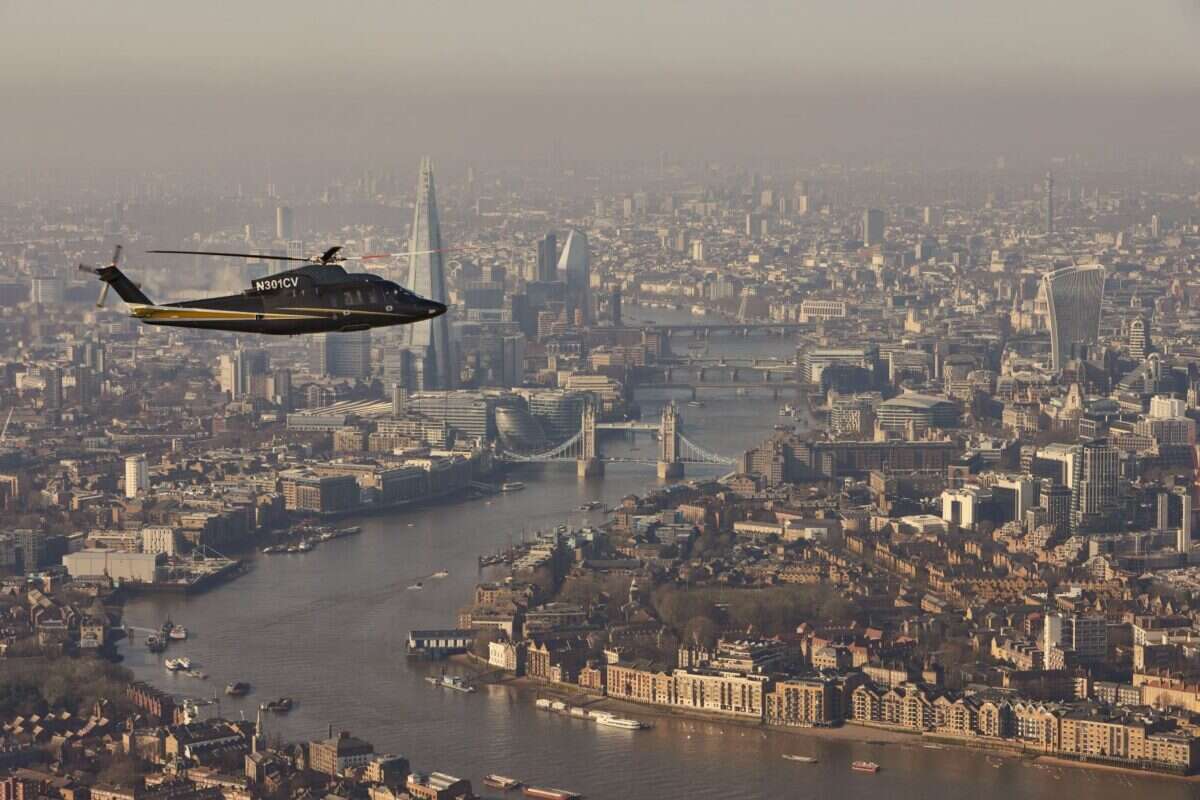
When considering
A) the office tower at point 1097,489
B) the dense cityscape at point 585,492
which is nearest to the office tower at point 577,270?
the dense cityscape at point 585,492

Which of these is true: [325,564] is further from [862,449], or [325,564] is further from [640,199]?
[640,199]

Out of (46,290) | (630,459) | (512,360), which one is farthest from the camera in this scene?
(512,360)

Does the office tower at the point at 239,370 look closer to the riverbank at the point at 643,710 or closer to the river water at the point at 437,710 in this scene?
the river water at the point at 437,710

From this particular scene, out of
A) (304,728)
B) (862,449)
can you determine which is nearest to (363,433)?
(862,449)

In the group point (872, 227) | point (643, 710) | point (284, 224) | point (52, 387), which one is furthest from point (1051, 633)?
point (872, 227)

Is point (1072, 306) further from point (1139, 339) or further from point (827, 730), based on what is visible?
point (827, 730)

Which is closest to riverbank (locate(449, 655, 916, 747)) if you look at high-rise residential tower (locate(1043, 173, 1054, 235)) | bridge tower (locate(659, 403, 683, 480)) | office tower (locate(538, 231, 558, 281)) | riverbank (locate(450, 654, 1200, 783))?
riverbank (locate(450, 654, 1200, 783))

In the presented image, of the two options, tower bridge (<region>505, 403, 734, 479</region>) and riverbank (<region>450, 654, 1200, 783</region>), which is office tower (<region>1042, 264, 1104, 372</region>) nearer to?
tower bridge (<region>505, 403, 734, 479</region>)

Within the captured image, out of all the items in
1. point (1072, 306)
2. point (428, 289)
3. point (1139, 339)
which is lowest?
point (1139, 339)
